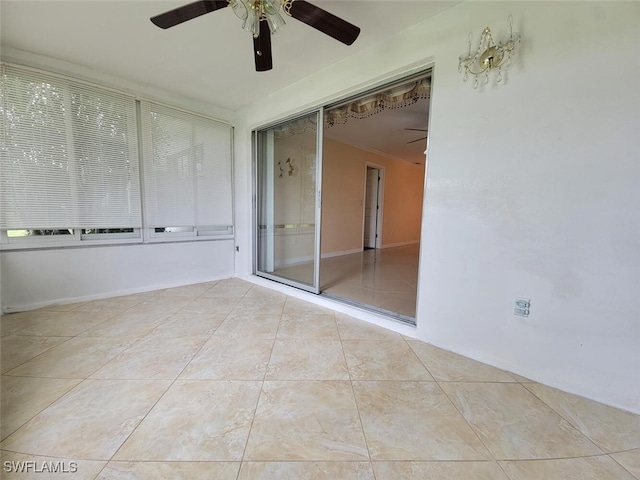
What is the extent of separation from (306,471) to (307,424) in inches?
8.8

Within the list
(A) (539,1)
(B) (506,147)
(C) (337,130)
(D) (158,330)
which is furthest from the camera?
(C) (337,130)

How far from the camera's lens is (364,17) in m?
1.87

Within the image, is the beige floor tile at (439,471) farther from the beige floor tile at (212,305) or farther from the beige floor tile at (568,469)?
the beige floor tile at (212,305)

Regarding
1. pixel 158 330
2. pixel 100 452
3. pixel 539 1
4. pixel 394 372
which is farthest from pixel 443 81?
pixel 158 330

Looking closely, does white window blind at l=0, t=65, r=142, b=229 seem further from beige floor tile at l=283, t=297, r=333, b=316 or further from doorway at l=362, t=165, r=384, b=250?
doorway at l=362, t=165, r=384, b=250

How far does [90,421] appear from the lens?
3.90 feet

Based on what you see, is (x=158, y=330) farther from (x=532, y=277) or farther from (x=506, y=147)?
(x=506, y=147)

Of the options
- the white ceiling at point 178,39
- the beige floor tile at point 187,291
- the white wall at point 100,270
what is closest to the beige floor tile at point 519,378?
the white ceiling at point 178,39

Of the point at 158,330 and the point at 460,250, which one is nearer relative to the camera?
the point at 460,250

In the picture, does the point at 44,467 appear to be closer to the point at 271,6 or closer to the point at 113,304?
the point at 113,304

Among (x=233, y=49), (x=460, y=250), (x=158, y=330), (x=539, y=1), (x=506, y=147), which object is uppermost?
(x=233, y=49)

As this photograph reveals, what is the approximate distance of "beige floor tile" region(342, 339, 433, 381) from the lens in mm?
1572

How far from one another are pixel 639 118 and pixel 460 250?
106 centimetres

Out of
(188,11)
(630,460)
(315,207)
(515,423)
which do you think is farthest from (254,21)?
(630,460)
